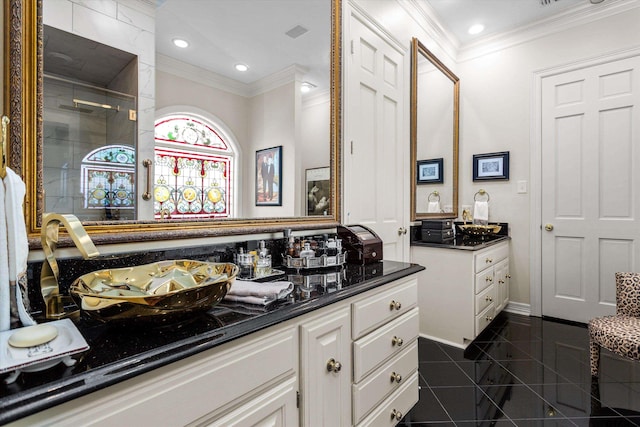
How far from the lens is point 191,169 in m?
1.32

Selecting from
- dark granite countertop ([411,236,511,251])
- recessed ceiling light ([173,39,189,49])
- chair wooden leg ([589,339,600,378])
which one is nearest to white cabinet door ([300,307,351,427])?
recessed ceiling light ([173,39,189,49])

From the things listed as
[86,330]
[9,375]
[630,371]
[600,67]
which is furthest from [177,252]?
[600,67]

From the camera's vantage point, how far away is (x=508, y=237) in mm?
3422

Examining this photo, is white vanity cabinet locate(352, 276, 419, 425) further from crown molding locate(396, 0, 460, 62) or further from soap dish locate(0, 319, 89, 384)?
crown molding locate(396, 0, 460, 62)

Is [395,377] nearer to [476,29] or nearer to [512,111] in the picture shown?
[512,111]

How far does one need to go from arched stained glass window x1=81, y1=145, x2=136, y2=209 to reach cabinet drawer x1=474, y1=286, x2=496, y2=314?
8.24ft

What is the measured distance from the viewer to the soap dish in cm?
55

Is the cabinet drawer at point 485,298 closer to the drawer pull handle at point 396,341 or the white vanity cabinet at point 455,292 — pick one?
the white vanity cabinet at point 455,292

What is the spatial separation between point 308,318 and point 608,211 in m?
3.33

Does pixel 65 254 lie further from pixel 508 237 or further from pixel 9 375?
pixel 508 237

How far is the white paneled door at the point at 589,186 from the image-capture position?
2.85 m

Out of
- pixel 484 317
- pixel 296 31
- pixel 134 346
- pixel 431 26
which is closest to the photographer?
pixel 134 346

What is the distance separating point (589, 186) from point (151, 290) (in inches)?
147

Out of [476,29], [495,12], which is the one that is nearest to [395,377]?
[495,12]
